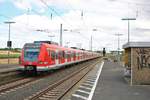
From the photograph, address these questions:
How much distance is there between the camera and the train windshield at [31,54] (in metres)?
29.7

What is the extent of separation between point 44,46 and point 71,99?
47.9 feet

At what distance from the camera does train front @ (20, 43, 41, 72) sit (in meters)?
29.4

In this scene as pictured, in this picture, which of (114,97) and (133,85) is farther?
(133,85)

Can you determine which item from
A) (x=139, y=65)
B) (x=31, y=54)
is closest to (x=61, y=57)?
(x=31, y=54)

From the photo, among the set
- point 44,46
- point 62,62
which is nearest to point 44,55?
point 44,46

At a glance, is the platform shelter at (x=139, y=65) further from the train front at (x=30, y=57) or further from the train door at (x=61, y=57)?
the train door at (x=61, y=57)

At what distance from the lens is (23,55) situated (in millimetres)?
30125

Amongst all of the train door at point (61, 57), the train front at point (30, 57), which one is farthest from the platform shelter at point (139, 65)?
the train door at point (61, 57)

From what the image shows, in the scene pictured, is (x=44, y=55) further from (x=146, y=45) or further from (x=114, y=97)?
(x=114, y=97)

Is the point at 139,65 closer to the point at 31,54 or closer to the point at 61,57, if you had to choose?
the point at 31,54

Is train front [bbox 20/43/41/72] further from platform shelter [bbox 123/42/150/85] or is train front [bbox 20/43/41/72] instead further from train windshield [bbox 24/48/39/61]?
platform shelter [bbox 123/42/150/85]

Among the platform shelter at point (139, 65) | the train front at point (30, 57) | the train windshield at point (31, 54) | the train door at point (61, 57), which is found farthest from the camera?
the train door at point (61, 57)

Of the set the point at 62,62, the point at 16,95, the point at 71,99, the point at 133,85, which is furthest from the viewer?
the point at 62,62

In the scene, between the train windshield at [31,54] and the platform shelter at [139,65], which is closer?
the platform shelter at [139,65]
